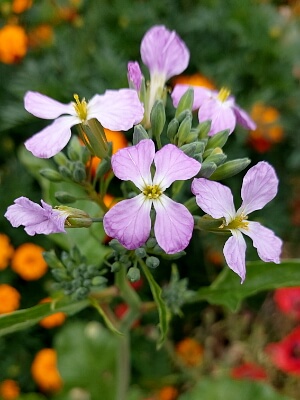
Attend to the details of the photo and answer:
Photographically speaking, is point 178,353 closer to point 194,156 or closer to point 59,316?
point 59,316

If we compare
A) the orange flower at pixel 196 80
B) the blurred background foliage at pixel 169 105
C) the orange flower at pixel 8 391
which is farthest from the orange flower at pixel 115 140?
the orange flower at pixel 8 391

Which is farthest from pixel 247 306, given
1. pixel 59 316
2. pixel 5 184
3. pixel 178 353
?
pixel 5 184

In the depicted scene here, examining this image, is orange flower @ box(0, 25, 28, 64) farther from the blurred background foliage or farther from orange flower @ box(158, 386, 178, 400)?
orange flower @ box(158, 386, 178, 400)

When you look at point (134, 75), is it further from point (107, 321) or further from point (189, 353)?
point (189, 353)

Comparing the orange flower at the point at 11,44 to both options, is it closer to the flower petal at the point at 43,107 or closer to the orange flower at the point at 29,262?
the orange flower at the point at 29,262

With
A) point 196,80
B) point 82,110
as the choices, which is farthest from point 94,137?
point 196,80
